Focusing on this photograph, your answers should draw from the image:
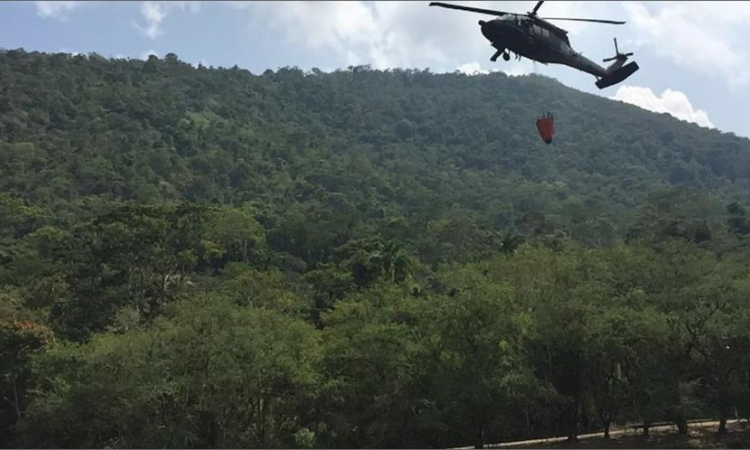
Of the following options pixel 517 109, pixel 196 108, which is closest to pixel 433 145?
pixel 517 109

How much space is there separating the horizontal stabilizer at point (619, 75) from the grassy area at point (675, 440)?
1333cm

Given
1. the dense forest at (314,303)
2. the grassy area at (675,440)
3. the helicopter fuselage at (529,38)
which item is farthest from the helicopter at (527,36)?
the grassy area at (675,440)

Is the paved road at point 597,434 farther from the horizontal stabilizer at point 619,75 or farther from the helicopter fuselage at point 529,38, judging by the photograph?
the helicopter fuselage at point 529,38

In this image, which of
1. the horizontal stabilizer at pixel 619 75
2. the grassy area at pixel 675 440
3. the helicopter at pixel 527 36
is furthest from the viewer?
the grassy area at pixel 675 440

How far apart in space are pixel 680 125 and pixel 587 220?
353ft

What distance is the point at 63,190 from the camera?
77.4 meters

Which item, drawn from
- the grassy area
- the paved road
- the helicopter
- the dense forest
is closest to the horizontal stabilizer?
the helicopter

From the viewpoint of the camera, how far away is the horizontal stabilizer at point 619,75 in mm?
20391

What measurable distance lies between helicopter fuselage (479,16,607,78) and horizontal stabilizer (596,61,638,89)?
7.76 ft

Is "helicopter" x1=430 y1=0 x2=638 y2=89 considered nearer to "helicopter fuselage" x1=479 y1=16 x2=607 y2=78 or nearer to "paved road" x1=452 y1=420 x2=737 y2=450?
"helicopter fuselage" x1=479 y1=16 x2=607 y2=78

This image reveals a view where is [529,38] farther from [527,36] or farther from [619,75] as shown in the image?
[619,75]

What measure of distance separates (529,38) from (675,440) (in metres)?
17.1

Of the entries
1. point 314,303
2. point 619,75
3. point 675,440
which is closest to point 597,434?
point 675,440

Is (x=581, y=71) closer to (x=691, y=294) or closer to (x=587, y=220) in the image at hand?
(x=691, y=294)
